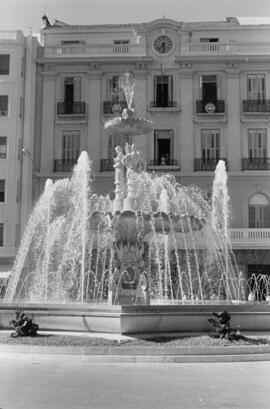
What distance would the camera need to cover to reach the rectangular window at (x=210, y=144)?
36219 mm

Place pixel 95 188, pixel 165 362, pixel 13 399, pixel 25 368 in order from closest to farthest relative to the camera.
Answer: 1. pixel 13 399
2. pixel 25 368
3. pixel 165 362
4. pixel 95 188

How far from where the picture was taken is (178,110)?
36.7 meters

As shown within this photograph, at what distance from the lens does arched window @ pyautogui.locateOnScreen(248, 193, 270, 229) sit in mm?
35438

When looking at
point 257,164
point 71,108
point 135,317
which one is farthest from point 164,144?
point 135,317

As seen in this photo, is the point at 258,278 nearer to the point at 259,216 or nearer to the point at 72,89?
the point at 259,216

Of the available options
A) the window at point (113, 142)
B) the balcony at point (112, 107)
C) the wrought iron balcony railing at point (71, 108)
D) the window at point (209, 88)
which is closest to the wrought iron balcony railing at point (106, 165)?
the window at point (113, 142)

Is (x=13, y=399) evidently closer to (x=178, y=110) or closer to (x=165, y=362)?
(x=165, y=362)

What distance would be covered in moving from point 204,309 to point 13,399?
6.86m

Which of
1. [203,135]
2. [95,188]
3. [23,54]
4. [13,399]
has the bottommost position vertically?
[13,399]

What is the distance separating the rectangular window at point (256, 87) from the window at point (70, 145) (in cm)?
1011

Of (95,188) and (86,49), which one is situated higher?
(86,49)

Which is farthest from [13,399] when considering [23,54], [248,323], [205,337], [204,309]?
[23,54]

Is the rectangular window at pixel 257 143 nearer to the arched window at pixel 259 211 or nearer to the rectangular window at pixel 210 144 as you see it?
the rectangular window at pixel 210 144

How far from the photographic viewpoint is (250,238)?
33812 millimetres
